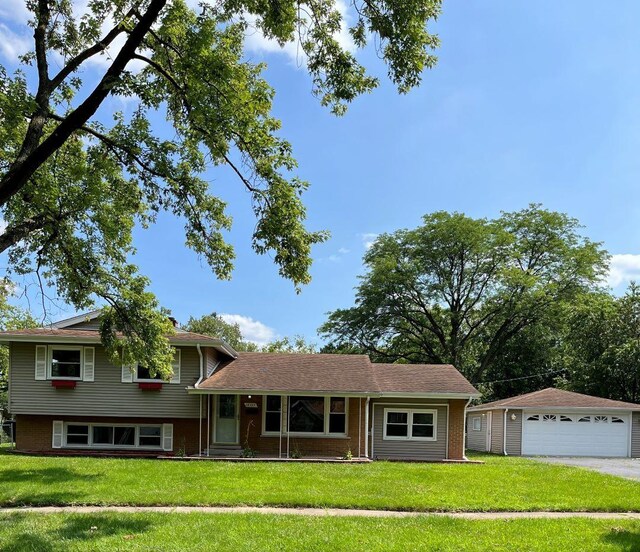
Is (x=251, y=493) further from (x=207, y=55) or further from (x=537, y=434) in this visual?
(x=537, y=434)

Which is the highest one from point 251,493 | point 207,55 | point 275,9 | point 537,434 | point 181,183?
point 275,9

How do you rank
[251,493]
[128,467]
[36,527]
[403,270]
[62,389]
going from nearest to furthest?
[36,527], [251,493], [128,467], [62,389], [403,270]

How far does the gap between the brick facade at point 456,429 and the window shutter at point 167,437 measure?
988 centimetres

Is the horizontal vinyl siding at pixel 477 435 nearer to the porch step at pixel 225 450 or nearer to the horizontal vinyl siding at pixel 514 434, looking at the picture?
the horizontal vinyl siding at pixel 514 434

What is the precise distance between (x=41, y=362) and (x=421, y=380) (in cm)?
1362

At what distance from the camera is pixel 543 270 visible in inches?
1516

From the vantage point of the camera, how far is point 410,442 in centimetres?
2025

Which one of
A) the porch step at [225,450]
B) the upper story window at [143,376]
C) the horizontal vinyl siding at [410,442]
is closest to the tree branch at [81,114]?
the upper story window at [143,376]

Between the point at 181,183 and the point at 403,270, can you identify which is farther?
the point at 403,270

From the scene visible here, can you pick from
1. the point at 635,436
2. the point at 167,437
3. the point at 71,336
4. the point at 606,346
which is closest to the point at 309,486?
the point at 167,437

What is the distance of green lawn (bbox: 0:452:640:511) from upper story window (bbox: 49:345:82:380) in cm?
445

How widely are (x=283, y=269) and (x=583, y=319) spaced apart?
29.2 metres

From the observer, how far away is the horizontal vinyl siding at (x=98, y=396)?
1931cm

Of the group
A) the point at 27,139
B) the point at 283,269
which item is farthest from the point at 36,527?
the point at 27,139
